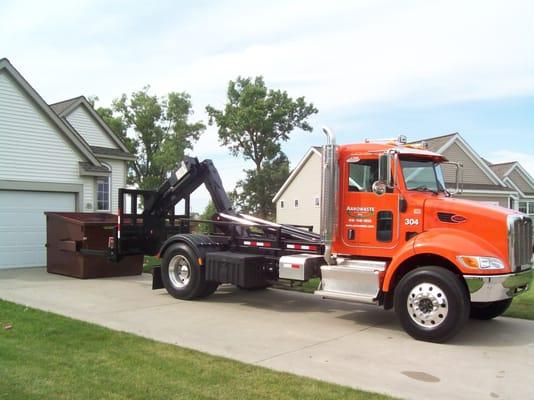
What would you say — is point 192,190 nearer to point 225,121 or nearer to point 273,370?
point 273,370

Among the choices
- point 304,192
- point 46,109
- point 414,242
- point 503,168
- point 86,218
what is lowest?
point 414,242

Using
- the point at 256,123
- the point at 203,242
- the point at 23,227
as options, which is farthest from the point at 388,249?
the point at 256,123

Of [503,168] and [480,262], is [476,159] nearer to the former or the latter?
[503,168]

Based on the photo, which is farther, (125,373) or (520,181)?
(520,181)

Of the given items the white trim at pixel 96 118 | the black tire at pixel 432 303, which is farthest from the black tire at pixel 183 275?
the white trim at pixel 96 118

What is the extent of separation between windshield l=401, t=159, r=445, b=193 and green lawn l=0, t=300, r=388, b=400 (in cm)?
386

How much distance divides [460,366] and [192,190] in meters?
7.25

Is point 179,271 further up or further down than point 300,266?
further down

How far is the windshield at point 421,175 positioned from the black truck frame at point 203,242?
1837 mm

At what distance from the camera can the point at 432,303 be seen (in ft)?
24.4

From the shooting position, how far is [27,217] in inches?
604

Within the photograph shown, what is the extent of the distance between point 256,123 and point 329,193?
4513 cm

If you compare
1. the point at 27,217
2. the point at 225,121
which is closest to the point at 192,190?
the point at 27,217

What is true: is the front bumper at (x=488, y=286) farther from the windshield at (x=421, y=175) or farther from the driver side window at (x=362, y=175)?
the driver side window at (x=362, y=175)
